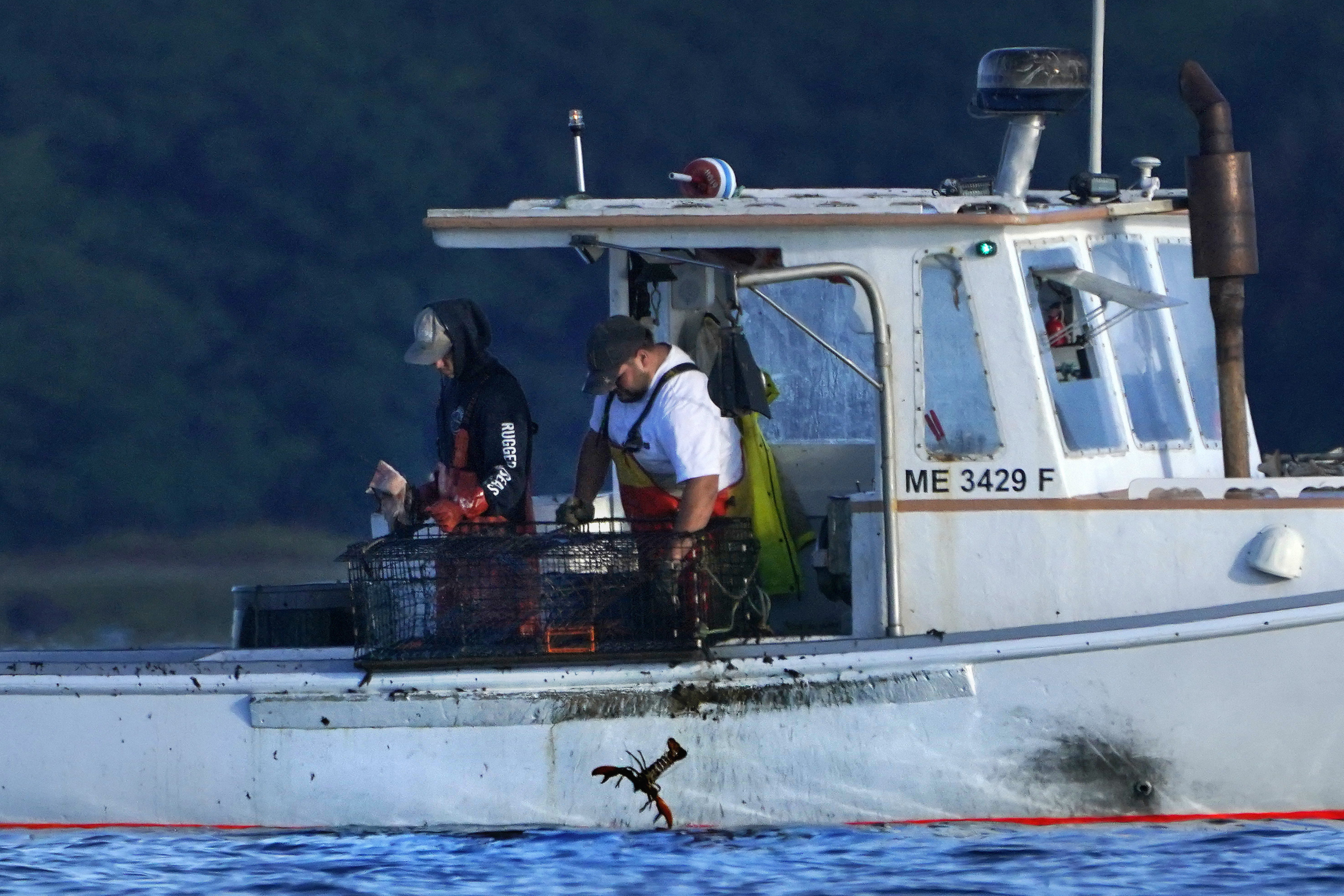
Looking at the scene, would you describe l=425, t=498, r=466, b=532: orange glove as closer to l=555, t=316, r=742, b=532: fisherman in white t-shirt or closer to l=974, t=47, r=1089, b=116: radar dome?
l=555, t=316, r=742, b=532: fisherman in white t-shirt

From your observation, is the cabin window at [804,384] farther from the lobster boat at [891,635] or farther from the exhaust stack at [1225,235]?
the exhaust stack at [1225,235]

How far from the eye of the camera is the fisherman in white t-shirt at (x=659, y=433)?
8164 millimetres

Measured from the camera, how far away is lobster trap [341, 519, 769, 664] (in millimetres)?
8109

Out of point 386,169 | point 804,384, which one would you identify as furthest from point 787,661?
point 386,169

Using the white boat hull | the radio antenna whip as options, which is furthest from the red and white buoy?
the white boat hull

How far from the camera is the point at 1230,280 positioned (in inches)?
324

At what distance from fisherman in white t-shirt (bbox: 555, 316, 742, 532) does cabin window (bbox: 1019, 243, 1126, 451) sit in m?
1.19

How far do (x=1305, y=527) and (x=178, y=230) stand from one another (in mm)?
24529

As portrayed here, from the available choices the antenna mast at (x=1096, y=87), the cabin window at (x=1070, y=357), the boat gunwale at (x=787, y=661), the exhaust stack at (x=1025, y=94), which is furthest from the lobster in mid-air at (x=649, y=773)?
the antenna mast at (x=1096, y=87)

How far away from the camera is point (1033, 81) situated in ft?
28.3

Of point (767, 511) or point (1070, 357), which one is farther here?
point (767, 511)

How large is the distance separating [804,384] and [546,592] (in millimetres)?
1875

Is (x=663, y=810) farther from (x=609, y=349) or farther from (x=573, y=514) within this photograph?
(x=609, y=349)

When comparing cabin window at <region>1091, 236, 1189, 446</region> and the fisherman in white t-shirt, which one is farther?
cabin window at <region>1091, 236, 1189, 446</region>
